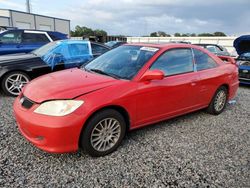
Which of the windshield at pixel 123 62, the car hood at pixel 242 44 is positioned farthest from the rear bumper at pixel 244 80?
the windshield at pixel 123 62

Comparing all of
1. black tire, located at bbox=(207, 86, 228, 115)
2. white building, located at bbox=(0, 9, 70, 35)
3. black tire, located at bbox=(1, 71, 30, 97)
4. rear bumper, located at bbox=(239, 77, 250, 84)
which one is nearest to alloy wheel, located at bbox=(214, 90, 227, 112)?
black tire, located at bbox=(207, 86, 228, 115)

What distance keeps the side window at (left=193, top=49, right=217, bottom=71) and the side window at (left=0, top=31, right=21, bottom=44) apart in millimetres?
6880

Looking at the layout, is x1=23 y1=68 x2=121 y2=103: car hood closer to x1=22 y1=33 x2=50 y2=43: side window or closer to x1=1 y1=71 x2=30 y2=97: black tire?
x1=1 y1=71 x2=30 y2=97: black tire

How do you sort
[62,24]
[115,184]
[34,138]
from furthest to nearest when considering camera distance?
[62,24] → [34,138] → [115,184]

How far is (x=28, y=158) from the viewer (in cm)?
298

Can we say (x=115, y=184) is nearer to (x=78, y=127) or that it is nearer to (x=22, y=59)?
(x=78, y=127)

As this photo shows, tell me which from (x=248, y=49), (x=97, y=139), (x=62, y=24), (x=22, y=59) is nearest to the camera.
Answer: (x=97, y=139)

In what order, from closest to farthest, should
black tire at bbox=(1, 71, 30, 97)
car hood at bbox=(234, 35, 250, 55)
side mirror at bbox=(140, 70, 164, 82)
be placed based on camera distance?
side mirror at bbox=(140, 70, 164, 82) → black tire at bbox=(1, 71, 30, 97) → car hood at bbox=(234, 35, 250, 55)

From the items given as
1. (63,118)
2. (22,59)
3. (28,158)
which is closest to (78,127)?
(63,118)

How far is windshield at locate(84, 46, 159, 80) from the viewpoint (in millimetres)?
3512

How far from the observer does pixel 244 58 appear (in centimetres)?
875

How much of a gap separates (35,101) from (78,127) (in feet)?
2.14

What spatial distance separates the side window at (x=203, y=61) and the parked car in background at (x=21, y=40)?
21.2 ft

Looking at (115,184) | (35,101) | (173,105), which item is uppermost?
(35,101)
